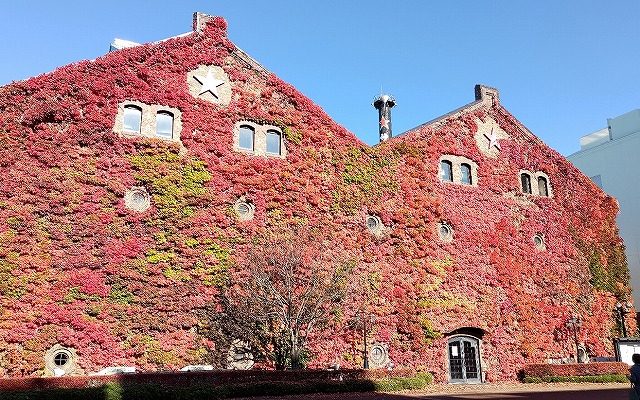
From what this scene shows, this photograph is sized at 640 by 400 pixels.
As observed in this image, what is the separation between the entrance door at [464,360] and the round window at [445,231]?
16.2ft

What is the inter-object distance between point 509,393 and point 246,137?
15.4 m

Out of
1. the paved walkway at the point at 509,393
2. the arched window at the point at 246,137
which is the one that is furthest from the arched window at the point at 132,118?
the paved walkway at the point at 509,393

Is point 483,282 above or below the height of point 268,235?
below

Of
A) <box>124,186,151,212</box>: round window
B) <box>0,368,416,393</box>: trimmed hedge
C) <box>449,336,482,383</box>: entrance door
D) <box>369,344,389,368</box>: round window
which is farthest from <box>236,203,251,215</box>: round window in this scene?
<box>449,336,482,383</box>: entrance door

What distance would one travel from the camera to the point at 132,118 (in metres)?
23.1

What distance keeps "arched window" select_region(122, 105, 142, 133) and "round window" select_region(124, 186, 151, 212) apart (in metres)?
2.73

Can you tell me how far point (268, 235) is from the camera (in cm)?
2339

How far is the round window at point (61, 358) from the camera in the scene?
1900 centimetres

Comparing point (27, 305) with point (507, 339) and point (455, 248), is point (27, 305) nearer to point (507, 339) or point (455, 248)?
point (455, 248)

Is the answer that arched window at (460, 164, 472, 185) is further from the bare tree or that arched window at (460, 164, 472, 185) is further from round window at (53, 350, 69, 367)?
round window at (53, 350, 69, 367)

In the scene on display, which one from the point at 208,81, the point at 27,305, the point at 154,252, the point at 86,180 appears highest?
the point at 208,81

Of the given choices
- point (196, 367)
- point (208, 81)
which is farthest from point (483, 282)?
point (208, 81)

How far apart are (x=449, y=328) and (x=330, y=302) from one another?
6.89 meters

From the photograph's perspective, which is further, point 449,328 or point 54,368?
point 449,328
